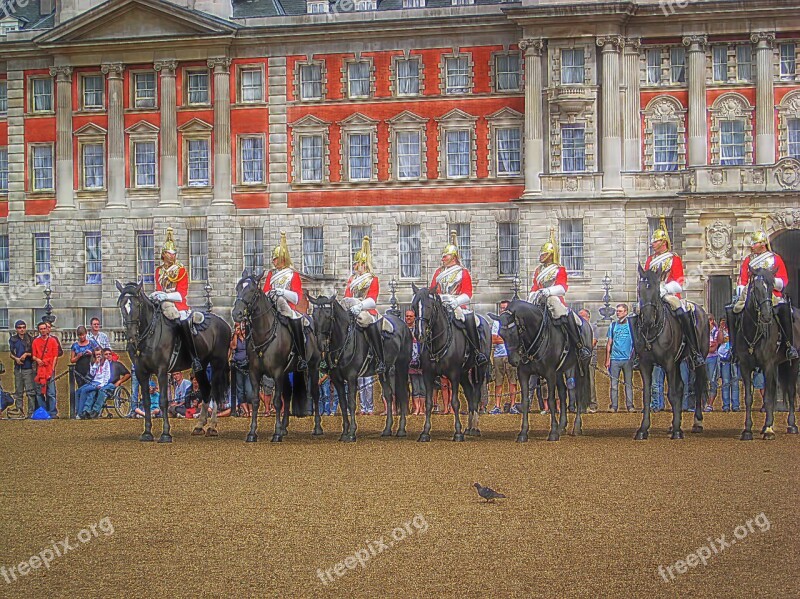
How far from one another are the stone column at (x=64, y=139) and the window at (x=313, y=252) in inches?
373

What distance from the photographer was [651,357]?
21.9m

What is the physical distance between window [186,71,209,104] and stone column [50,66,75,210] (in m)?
4.84

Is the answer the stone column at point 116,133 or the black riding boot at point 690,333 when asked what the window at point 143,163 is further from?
the black riding boot at point 690,333

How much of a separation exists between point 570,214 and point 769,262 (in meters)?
30.2

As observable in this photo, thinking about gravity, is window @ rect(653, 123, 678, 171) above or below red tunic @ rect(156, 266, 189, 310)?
above

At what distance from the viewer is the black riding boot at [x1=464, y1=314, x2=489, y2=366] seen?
74.3ft

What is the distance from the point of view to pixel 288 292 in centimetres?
2270

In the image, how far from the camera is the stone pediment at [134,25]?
181 ft

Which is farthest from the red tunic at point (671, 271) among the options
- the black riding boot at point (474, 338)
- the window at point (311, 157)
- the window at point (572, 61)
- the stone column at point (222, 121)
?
the stone column at point (222, 121)

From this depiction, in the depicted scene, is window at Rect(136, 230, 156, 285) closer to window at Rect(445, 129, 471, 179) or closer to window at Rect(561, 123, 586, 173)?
window at Rect(445, 129, 471, 179)

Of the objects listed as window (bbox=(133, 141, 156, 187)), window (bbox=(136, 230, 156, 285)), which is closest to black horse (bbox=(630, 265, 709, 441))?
window (bbox=(136, 230, 156, 285))

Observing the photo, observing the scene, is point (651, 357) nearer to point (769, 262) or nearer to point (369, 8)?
point (769, 262)

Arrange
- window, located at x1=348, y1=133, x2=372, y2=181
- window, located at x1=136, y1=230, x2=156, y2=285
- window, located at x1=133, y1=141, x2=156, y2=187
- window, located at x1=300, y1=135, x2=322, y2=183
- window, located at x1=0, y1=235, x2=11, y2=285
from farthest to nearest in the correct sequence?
window, located at x1=0, y1=235, x2=11, y2=285 < window, located at x1=133, y1=141, x2=156, y2=187 < window, located at x1=136, y1=230, x2=156, y2=285 < window, located at x1=300, y1=135, x2=322, y2=183 < window, located at x1=348, y1=133, x2=372, y2=181

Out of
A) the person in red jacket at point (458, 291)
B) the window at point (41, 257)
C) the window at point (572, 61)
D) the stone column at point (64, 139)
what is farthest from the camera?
the window at point (41, 257)
